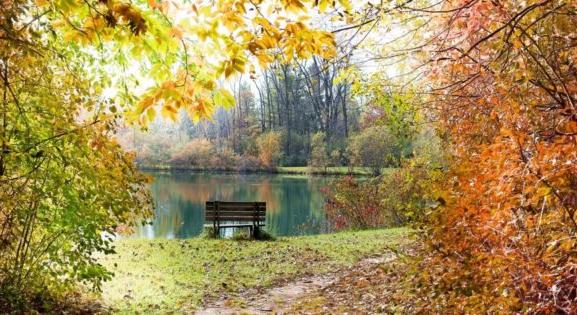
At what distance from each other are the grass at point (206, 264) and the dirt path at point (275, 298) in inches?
13.0

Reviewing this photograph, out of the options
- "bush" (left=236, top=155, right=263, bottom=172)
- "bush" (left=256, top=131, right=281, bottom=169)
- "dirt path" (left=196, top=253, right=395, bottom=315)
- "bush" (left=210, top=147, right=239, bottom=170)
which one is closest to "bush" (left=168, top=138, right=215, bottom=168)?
"bush" (left=210, top=147, right=239, bottom=170)

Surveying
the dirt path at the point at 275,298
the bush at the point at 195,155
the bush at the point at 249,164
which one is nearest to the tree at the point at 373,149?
the bush at the point at 249,164

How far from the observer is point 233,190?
36.1 m

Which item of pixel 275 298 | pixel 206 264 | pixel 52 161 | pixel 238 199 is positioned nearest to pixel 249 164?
pixel 238 199

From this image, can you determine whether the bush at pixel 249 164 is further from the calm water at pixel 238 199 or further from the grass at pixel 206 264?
the grass at pixel 206 264

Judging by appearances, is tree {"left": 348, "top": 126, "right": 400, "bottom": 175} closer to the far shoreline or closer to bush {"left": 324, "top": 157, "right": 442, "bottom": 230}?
the far shoreline

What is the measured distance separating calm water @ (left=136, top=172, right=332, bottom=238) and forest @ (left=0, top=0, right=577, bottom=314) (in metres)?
8.50

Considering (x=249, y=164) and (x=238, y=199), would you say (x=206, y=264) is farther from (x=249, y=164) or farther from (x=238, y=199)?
(x=249, y=164)

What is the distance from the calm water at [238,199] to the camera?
20.1 meters

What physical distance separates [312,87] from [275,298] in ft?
10.3

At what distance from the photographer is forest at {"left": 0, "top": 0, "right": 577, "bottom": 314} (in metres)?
2.79

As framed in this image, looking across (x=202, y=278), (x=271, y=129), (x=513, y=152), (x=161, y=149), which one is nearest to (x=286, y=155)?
(x=271, y=129)

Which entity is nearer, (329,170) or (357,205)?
(357,205)

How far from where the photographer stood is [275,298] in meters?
7.05
